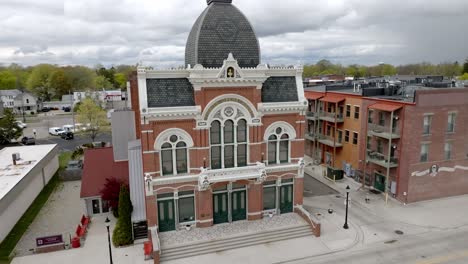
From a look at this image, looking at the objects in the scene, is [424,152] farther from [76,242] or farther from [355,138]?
[76,242]

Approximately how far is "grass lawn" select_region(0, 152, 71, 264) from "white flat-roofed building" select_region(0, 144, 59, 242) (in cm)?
30

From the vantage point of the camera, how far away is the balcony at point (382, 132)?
92.9ft

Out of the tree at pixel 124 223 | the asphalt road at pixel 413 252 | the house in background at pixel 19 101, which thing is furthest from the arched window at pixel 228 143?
the house in background at pixel 19 101

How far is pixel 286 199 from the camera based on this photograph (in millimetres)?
25172

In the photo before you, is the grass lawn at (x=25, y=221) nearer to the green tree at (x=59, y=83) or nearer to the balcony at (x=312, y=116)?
the balcony at (x=312, y=116)

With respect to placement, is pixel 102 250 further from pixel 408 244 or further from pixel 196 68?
pixel 408 244

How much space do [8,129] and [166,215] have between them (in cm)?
3928

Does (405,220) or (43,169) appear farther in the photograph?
(43,169)

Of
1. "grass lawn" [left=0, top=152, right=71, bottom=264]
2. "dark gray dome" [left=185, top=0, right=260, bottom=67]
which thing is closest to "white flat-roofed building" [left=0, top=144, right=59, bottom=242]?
"grass lawn" [left=0, top=152, right=71, bottom=264]

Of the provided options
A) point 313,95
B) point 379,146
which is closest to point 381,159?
point 379,146

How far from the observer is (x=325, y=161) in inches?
1549

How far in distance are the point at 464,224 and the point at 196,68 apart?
73.7ft

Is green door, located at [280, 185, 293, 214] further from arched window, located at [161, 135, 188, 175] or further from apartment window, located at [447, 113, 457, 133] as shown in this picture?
apartment window, located at [447, 113, 457, 133]

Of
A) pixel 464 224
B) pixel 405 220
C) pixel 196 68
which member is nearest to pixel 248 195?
pixel 196 68
